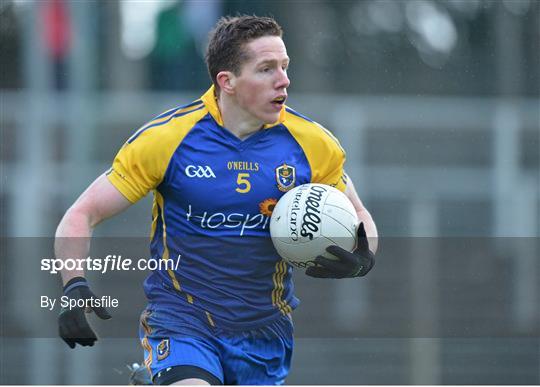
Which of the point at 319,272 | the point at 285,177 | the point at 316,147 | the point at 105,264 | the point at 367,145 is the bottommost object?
the point at 319,272

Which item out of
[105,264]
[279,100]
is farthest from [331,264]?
[105,264]

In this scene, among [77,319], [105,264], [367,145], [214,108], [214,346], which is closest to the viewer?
[77,319]

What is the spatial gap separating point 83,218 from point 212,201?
18.2 inches

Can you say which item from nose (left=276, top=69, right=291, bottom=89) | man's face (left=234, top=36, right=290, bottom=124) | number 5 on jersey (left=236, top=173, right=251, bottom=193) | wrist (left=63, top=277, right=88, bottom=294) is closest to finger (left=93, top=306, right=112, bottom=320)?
wrist (left=63, top=277, right=88, bottom=294)

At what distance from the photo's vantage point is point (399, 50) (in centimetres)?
1051

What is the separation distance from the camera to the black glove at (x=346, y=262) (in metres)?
3.86

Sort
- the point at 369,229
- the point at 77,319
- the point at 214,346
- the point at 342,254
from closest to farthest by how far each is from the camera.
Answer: the point at 77,319, the point at 342,254, the point at 214,346, the point at 369,229

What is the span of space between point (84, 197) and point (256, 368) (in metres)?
0.88

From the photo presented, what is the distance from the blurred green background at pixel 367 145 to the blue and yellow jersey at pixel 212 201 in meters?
4.94

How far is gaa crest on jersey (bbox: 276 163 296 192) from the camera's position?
400 centimetres

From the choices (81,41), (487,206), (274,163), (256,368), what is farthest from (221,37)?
(487,206)

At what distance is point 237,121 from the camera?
404cm

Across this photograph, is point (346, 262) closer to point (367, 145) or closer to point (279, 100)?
point (279, 100)

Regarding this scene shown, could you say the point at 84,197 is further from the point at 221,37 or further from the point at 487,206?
the point at 487,206
